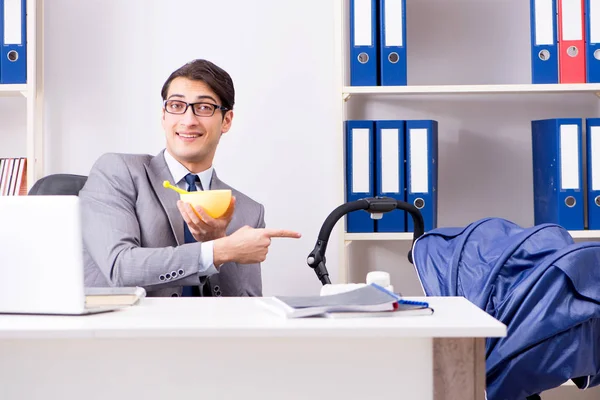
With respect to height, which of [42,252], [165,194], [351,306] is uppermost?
[165,194]

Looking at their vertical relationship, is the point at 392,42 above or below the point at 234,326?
above

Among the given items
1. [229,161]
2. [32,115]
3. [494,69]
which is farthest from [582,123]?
[32,115]

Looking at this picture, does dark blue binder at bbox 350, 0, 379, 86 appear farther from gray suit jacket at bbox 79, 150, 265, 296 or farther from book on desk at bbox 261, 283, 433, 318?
book on desk at bbox 261, 283, 433, 318

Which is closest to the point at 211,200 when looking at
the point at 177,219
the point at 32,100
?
the point at 177,219

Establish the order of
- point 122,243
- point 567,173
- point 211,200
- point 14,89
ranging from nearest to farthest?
1. point 211,200
2. point 122,243
3. point 567,173
4. point 14,89

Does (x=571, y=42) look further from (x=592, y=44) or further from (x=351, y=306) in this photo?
(x=351, y=306)

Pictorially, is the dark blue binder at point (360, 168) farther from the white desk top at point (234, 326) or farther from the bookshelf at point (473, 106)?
the white desk top at point (234, 326)

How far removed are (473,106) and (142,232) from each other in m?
1.51

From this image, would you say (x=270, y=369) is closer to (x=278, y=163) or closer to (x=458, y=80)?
(x=278, y=163)

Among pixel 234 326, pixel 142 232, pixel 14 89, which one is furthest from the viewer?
pixel 14 89

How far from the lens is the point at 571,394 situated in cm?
276

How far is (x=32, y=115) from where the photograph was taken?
8.84ft

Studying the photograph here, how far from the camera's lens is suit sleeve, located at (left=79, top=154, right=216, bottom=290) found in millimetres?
1864

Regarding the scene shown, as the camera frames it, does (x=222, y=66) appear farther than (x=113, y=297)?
Yes
